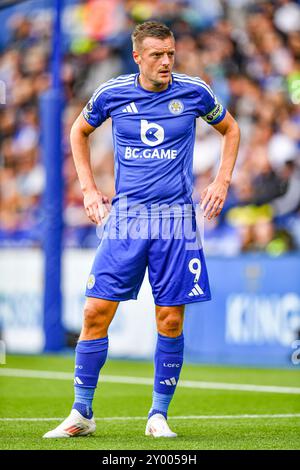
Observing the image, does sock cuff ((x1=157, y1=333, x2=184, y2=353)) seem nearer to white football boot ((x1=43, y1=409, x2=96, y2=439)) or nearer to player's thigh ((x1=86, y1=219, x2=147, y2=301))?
player's thigh ((x1=86, y1=219, x2=147, y2=301))

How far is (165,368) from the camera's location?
6391 mm

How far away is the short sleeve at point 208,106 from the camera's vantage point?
6.34 metres

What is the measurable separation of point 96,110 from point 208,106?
2.13ft

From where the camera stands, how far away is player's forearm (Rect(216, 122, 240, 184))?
6.40 metres

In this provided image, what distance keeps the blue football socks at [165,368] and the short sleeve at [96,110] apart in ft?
4.28

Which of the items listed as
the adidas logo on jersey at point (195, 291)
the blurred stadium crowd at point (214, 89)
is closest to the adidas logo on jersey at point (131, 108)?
the adidas logo on jersey at point (195, 291)

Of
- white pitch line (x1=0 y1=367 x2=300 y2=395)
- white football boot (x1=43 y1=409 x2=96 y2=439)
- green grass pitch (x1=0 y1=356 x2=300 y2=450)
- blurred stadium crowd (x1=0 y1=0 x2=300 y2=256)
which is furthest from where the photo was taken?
blurred stadium crowd (x1=0 y1=0 x2=300 y2=256)

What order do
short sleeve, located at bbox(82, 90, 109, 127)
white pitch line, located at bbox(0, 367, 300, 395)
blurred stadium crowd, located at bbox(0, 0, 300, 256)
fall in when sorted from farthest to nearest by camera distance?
blurred stadium crowd, located at bbox(0, 0, 300, 256) < white pitch line, located at bbox(0, 367, 300, 395) < short sleeve, located at bbox(82, 90, 109, 127)

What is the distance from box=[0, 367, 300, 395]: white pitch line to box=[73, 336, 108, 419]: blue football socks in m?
3.29

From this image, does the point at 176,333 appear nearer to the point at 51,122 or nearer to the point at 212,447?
the point at 212,447

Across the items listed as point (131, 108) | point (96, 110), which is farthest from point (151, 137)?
point (96, 110)

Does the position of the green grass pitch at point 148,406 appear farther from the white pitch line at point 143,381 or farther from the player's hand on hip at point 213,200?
the player's hand on hip at point 213,200

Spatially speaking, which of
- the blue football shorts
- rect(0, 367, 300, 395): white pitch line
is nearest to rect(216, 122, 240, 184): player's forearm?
the blue football shorts

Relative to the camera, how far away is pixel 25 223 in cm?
1638
